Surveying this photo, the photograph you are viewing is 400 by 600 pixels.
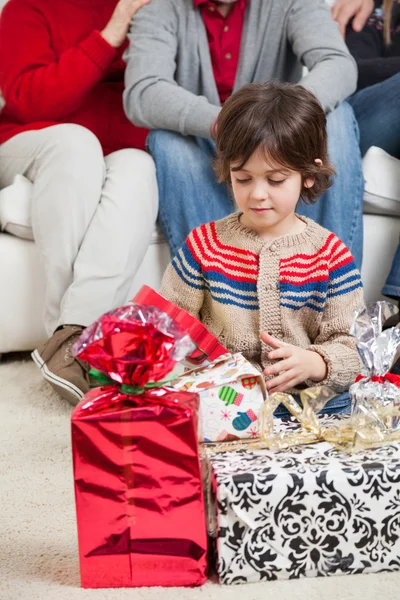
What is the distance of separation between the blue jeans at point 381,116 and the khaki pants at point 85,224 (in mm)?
538

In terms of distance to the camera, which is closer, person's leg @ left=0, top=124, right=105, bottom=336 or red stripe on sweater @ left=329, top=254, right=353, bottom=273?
red stripe on sweater @ left=329, top=254, right=353, bottom=273

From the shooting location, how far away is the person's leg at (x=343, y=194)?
5.66 ft

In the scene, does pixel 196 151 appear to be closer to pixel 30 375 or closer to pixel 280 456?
pixel 30 375

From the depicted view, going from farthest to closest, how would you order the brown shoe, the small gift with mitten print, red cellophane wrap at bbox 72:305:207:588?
the brown shoe
the small gift with mitten print
red cellophane wrap at bbox 72:305:207:588

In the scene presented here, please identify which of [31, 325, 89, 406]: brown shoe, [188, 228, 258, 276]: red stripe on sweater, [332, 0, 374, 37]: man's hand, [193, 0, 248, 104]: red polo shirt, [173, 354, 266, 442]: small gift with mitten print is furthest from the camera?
[332, 0, 374, 37]: man's hand

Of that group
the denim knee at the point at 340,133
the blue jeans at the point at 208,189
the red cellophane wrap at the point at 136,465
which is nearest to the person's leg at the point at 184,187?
the blue jeans at the point at 208,189

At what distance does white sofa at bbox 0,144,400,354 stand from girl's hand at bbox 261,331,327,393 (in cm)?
70

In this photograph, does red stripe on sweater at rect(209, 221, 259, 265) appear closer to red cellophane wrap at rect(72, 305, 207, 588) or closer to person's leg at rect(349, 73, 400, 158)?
red cellophane wrap at rect(72, 305, 207, 588)

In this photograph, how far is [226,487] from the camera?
868 mm

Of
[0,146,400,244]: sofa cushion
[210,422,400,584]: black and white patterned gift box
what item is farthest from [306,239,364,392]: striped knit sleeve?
[0,146,400,244]: sofa cushion

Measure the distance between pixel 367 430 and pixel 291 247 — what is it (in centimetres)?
37

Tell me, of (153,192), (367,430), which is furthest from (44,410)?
(367,430)

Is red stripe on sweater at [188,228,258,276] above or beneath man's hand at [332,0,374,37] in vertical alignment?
beneath

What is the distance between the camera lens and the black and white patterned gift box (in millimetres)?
873
